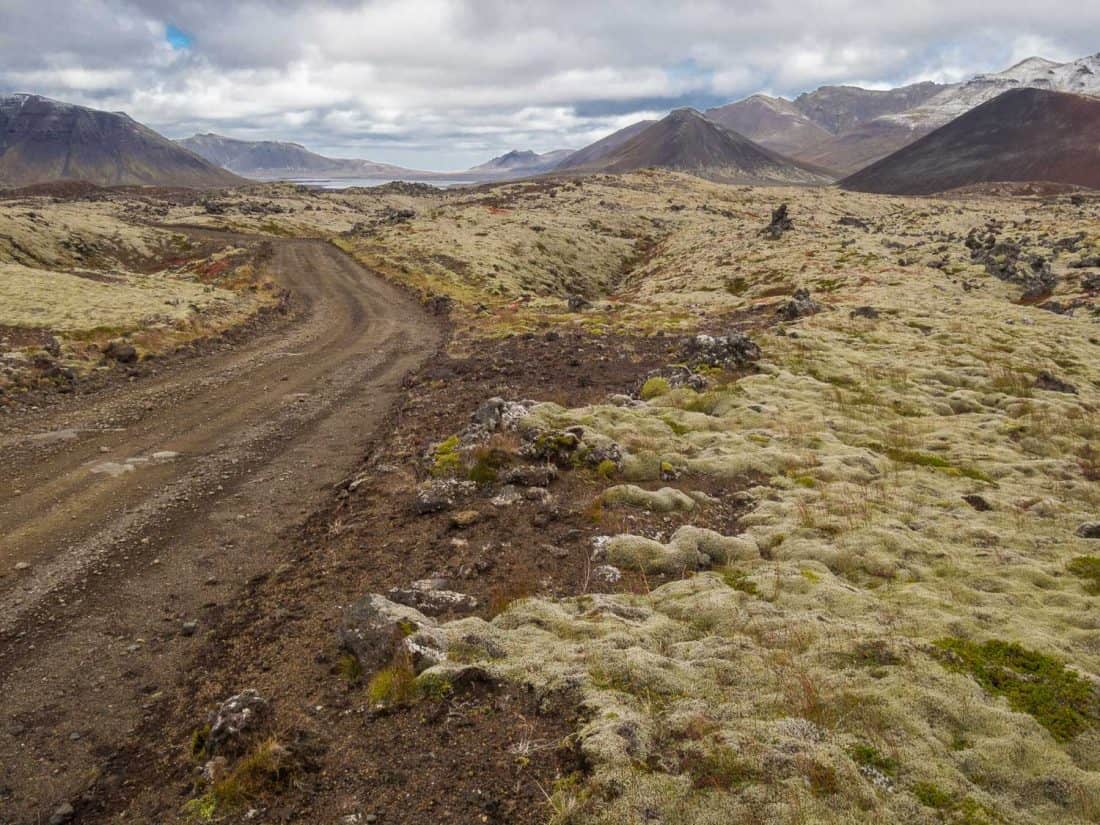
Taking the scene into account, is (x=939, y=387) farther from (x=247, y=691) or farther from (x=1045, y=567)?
(x=247, y=691)

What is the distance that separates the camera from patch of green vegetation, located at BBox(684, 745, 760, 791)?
786 centimetres

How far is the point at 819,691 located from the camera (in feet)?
31.7

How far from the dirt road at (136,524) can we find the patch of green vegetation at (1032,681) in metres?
15.0

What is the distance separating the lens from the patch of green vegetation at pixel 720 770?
25.8 feet

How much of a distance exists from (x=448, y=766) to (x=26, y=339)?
4149 centimetres

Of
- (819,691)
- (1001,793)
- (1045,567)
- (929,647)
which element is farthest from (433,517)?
(1045,567)

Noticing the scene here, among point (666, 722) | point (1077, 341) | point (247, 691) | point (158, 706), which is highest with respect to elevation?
point (1077, 341)

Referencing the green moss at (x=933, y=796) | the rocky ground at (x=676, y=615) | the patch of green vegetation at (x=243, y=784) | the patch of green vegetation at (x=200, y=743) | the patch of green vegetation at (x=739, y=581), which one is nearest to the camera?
the green moss at (x=933, y=796)

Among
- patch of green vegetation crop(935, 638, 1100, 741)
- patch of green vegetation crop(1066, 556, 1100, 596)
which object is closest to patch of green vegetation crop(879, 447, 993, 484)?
patch of green vegetation crop(1066, 556, 1100, 596)

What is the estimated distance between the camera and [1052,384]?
28906mm

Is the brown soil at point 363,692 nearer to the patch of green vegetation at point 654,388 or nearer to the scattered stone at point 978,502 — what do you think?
the scattered stone at point 978,502

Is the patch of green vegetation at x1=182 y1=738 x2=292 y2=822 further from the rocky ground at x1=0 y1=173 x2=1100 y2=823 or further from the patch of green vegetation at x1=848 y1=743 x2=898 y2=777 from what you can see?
the patch of green vegetation at x1=848 y1=743 x2=898 y2=777

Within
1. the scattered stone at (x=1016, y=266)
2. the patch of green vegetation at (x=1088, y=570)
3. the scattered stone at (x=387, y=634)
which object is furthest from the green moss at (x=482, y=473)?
the scattered stone at (x=1016, y=266)

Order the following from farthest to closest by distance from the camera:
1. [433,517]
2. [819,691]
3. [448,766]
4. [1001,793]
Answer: [433,517], [819,691], [448,766], [1001,793]
